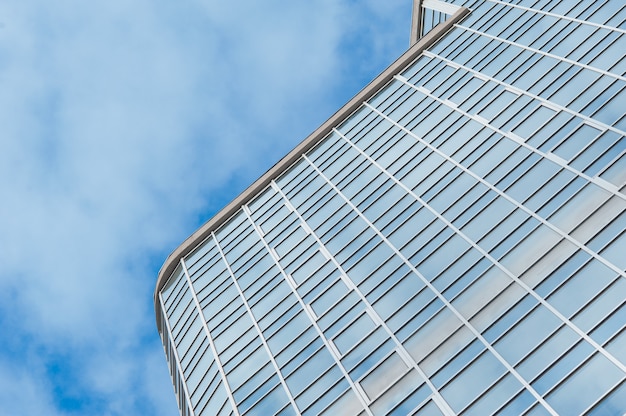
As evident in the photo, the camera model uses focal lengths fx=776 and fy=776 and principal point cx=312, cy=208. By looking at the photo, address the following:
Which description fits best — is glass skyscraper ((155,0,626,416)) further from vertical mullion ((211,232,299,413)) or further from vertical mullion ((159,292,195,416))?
vertical mullion ((159,292,195,416))

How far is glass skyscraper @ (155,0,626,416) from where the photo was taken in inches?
1009

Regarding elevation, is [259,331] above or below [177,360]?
below

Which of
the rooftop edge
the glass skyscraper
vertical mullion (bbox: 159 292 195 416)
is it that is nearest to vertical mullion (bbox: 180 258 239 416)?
the glass skyscraper

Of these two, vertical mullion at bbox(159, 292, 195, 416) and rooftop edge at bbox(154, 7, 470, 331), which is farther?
rooftop edge at bbox(154, 7, 470, 331)

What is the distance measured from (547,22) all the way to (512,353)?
78.8ft

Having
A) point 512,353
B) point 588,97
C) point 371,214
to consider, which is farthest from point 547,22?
point 512,353

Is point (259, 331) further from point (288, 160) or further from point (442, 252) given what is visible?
point (288, 160)

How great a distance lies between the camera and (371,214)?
123 ft

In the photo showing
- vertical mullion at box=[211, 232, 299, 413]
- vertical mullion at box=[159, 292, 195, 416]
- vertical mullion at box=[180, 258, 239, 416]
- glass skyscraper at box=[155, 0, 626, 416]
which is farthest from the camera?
vertical mullion at box=[159, 292, 195, 416]

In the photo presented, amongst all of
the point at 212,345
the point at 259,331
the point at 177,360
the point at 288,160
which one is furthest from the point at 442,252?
the point at 288,160

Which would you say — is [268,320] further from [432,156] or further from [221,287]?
[432,156]

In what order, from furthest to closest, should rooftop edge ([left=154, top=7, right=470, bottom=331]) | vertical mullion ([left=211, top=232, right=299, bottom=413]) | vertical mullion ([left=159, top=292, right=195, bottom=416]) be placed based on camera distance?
rooftop edge ([left=154, top=7, right=470, bottom=331]), vertical mullion ([left=159, top=292, right=195, bottom=416]), vertical mullion ([left=211, top=232, right=299, bottom=413])

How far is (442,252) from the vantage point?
31.8 m

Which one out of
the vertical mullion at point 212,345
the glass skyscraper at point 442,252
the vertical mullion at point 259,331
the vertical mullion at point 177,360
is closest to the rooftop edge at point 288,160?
the glass skyscraper at point 442,252
